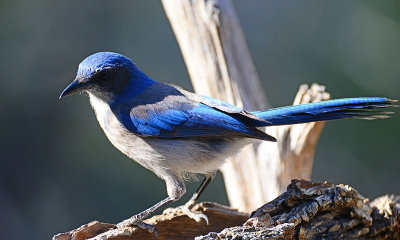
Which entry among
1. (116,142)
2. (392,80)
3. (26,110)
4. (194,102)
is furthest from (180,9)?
(392,80)

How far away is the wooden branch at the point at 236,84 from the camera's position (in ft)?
15.6

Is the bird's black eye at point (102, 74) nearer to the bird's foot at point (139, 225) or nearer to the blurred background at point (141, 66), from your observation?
the bird's foot at point (139, 225)

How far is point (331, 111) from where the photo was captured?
3.82 metres

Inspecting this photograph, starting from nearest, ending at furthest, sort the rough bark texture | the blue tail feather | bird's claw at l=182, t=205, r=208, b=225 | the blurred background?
1. the rough bark texture
2. the blue tail feather
3. bird's claw at l=182, t=205, r=208, b=225
4. the blurred background

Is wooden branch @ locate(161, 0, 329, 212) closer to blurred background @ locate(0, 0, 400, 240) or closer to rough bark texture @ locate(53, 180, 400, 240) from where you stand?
rough bark texture @ locate(53, 180, 400, 240)

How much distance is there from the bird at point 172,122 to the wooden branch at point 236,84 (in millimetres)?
742

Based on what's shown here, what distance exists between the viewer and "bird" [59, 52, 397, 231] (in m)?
3.96

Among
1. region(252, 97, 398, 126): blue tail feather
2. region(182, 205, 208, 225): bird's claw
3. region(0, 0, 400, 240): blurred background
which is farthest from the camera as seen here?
region(0, 0, 400, 240): blurred background

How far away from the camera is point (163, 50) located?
24.9 ft

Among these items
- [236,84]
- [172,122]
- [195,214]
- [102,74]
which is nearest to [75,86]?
[102,74]

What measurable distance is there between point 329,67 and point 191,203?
156 inches

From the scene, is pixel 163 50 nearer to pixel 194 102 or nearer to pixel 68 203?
pixel 68 203

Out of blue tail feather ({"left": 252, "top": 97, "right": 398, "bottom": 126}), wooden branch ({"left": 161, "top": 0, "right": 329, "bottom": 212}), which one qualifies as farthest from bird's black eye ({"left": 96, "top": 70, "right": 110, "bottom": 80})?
blue tail feather ({"left": 252, "top": 97, "right": 398, "bottom": 126})

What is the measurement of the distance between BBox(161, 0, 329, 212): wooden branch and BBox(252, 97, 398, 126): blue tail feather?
0.78 meters
